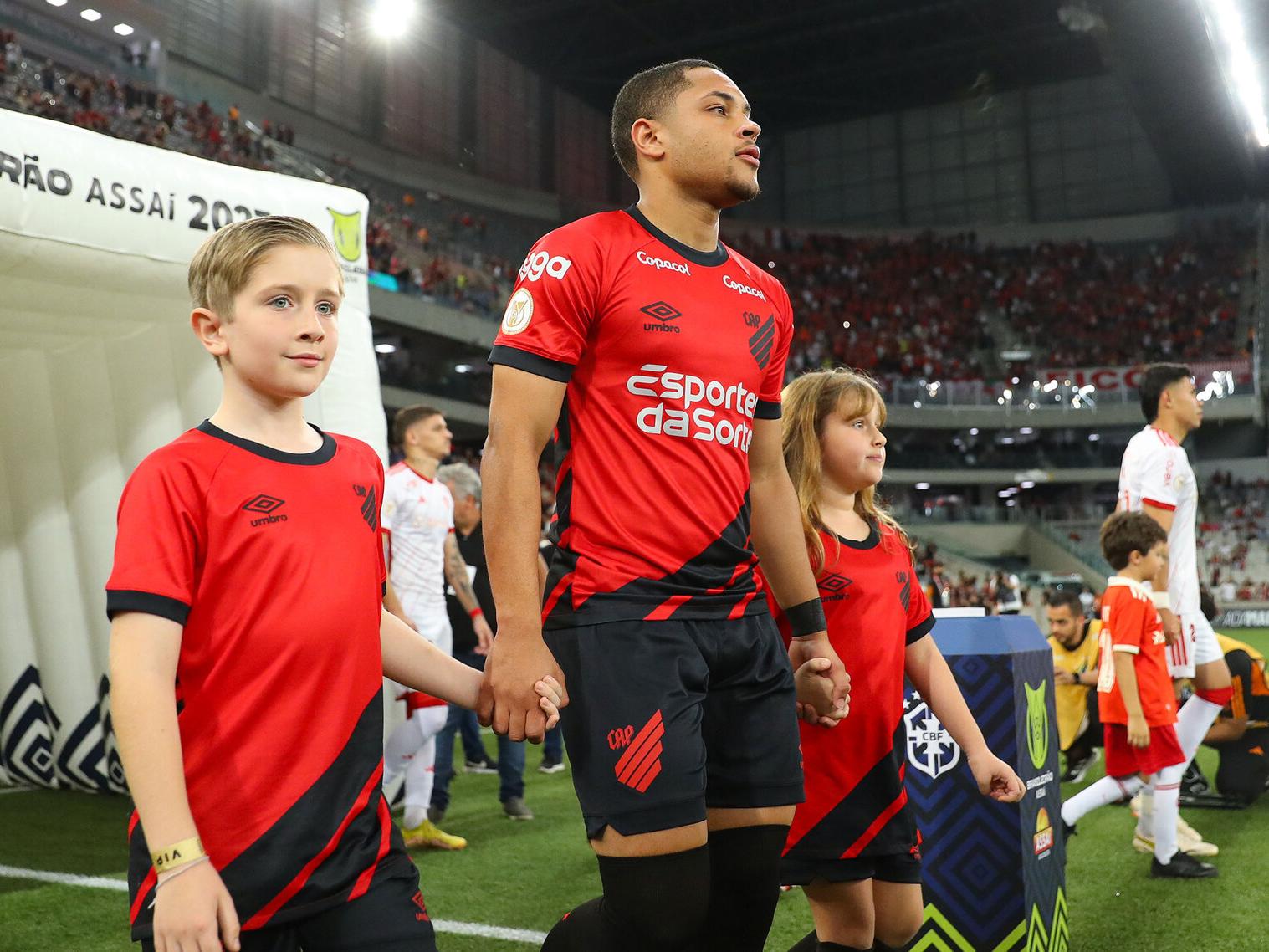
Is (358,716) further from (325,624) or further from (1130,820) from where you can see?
(1130,820)

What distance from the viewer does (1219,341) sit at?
1353 inches

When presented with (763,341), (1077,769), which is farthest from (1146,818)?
(763,341)

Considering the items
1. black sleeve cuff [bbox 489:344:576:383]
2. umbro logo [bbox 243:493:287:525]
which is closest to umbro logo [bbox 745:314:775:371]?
black sleeve cuff [bbox 489:344:576:383]

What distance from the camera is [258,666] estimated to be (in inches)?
64.1

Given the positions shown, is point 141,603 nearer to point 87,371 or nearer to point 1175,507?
point 87,371

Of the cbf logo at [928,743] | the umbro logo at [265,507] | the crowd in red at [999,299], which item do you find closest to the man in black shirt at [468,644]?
the cbf logo at [928,743]

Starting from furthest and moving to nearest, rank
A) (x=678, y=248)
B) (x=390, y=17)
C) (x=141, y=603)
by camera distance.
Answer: (x=390, y=17) < (x=678, y=248) < (x=141, y=603)

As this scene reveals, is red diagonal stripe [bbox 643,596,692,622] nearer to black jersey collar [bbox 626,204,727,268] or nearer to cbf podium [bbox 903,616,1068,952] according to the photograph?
black jersey collar [bbox 626,204,727,268]

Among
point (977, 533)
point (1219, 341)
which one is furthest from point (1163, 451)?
point (1219, 341)

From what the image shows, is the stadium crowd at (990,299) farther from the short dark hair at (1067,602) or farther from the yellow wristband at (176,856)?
the yellow wristband at (176,856)

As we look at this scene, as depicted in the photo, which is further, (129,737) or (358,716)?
(358,716)

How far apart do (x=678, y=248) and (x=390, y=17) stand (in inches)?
1108

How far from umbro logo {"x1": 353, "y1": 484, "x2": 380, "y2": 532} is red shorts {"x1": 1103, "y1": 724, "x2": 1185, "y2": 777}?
3.68 m

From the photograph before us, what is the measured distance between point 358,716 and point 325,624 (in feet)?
0.51
